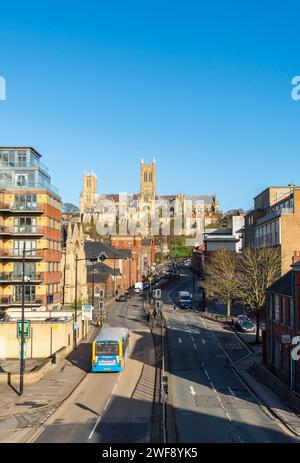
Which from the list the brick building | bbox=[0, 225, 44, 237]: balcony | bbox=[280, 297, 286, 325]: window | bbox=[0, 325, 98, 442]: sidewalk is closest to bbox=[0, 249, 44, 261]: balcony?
bbox=[0, 225, 44, 237]: balcony

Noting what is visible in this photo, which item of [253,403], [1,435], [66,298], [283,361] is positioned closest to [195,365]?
[283,361]

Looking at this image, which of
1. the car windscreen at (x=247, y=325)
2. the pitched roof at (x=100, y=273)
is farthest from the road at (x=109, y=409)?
the pitched roof at (x=100, y=273)

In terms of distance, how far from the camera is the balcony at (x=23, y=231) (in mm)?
58594

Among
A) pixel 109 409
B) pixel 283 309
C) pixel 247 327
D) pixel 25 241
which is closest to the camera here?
pixel 109 409

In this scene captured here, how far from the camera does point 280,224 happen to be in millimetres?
69250

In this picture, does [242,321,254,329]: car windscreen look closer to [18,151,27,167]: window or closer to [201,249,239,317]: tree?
[201,249,239,317]: tree

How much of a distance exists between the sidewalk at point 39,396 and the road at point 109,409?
74cm

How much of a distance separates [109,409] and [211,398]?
6.58 meters

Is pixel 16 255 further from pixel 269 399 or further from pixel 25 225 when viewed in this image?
pixel 269 399

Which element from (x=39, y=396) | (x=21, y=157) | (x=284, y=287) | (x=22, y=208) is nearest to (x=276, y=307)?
(x=284, y=287)

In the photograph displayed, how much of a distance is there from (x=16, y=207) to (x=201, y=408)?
35894 mm

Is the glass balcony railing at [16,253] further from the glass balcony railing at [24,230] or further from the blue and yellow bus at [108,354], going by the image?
the blue and yellow bus at [108,354]

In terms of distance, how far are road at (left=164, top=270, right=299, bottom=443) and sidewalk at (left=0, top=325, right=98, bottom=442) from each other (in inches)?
261

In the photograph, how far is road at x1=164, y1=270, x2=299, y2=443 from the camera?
80.1ft
